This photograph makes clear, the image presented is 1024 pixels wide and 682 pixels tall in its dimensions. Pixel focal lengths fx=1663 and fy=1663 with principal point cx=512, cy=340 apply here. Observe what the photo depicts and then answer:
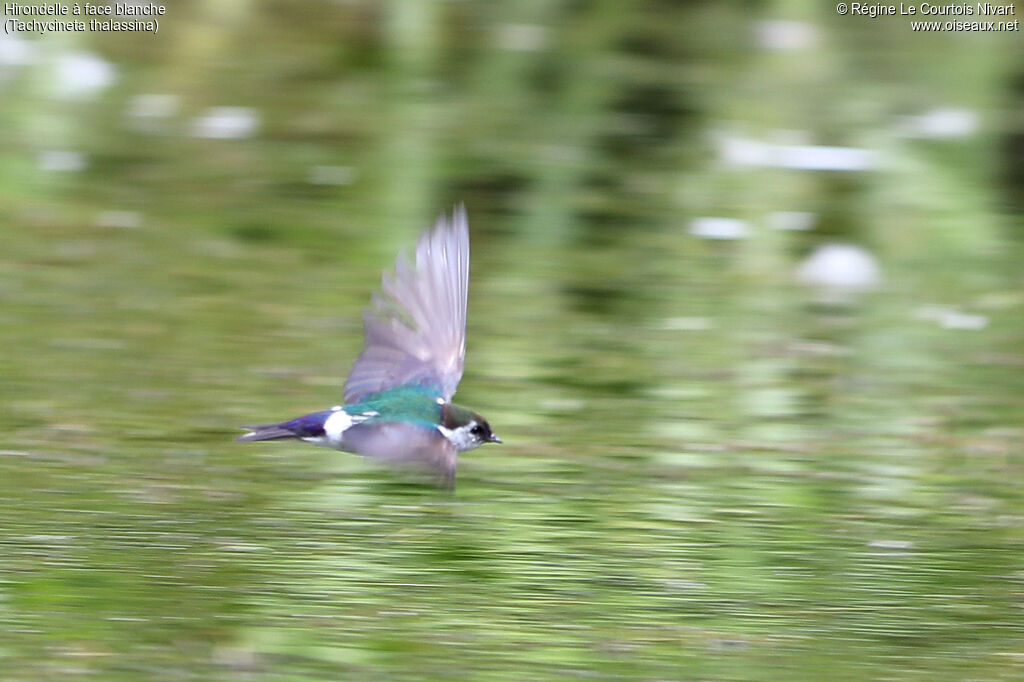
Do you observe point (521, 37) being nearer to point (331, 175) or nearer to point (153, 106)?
point (331, 175)

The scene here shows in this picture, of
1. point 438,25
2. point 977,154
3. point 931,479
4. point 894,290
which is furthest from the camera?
point 438,25

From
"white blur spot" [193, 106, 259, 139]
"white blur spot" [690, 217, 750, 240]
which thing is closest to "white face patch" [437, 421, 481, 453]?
"white blur spot" [690, 217, 750, 240]

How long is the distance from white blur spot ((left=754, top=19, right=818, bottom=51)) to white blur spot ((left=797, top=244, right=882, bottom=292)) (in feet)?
5.04

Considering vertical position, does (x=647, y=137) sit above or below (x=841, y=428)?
above

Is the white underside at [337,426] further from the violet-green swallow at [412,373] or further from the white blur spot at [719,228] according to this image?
the white blur spot at [719,228]

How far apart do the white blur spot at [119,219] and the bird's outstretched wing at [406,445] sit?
8.10 ft

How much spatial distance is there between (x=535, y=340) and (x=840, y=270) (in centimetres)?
117

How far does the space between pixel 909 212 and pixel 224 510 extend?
3.07m

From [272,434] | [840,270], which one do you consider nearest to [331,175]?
[840,270]

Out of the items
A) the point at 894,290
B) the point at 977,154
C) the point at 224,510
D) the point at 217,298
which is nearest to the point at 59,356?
the point at 217,298

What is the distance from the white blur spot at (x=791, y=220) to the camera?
5488 mm

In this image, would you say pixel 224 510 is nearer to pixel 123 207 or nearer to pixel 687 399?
pixel 687 399

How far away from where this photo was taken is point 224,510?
3273 mm

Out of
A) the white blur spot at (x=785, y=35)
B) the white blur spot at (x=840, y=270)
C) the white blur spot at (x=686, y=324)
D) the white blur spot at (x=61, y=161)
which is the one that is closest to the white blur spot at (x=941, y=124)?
the white blur spot at (x=785, y=35)
